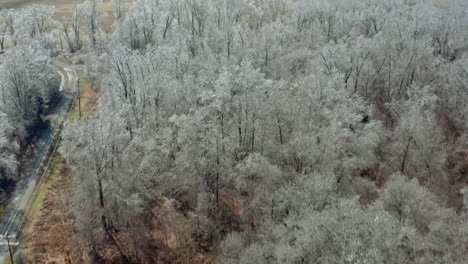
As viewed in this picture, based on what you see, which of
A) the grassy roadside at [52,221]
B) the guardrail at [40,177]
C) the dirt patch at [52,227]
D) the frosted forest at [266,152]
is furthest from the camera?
the guardrail at [40,177]

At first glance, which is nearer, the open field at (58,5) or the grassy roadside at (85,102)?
the grassy roadside at (85,102)

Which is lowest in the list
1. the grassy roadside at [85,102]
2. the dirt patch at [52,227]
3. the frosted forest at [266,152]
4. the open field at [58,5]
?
the dirt patch at [52,227]

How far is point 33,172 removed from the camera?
175ft

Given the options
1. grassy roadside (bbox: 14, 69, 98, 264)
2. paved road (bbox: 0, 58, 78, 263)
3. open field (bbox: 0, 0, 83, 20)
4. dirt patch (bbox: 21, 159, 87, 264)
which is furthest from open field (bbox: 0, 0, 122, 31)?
dirt patch (bbox: 21, 159, 87, 264)

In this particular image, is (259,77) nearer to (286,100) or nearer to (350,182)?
(286,100)

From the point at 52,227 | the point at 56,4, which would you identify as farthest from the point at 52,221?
the point at 56,4

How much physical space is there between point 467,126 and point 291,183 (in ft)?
96.9

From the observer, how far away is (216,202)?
42.1 meters

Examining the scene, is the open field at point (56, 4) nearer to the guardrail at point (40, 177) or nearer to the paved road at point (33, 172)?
the paved road at point (33, 172)

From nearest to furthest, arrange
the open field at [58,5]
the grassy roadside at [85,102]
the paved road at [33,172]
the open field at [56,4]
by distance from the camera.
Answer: the paved road at [33,172]
the grassy roadside at [85,102]
the open field at [58,5]
the open field at [56,4]

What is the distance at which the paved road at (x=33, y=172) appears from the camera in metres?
44.2

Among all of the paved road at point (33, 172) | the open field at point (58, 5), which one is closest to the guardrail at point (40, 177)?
the paved road at point (33, 172)

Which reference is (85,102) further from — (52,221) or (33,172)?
(52,221)

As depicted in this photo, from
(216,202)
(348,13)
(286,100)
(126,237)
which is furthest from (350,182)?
(348,13)
